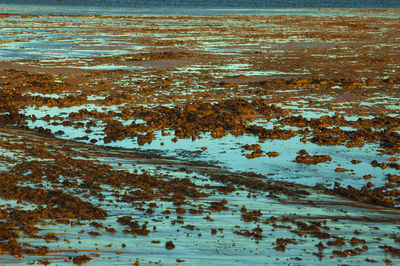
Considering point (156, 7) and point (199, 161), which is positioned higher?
point (156, 7)

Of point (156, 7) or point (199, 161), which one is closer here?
point (199, 161)

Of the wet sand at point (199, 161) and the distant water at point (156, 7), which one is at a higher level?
the distant water at point (156, 7)

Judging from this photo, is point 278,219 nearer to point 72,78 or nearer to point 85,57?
point 72,78

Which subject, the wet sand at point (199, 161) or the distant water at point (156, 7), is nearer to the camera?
the wet sand at point (199, 161)

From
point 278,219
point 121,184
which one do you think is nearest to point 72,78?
point 121,184

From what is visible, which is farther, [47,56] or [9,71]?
[47,56]

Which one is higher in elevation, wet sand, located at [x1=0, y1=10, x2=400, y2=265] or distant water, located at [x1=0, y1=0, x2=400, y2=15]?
distant water, located at [x1=0, y1=0, x2=400, y2=15]

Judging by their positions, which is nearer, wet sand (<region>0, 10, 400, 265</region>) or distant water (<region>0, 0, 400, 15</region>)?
wet sand (<region>0, 10, 400, 265</region>)

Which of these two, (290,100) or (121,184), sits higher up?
(290,100)
